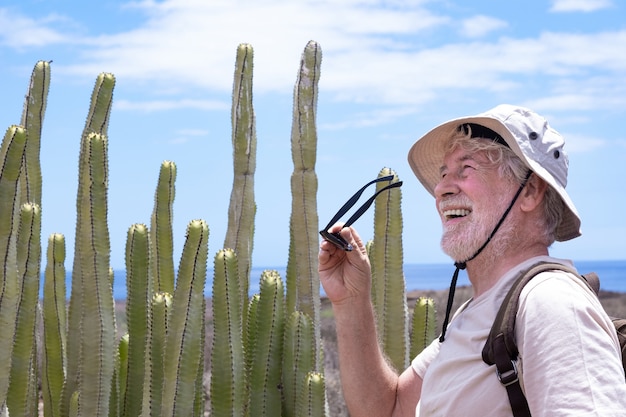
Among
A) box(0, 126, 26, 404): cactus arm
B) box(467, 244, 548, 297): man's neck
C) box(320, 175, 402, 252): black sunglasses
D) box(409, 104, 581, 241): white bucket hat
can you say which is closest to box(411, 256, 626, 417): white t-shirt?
box(467, 244, 548, 297): man's neck

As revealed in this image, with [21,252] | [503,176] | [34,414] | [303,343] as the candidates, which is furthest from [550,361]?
[34,414]

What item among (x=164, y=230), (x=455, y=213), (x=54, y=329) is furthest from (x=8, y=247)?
(x=455, y=213)

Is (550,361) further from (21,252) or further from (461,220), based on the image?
(21,252)

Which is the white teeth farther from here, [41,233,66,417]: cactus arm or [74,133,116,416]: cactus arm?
[41,233,66,417]: cactus arm

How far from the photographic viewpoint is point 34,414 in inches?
199

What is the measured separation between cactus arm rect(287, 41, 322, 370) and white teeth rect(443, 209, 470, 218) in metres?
2.03

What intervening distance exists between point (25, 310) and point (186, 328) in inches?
33.8

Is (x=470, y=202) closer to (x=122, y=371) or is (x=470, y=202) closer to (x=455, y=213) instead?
(x=455, y=213)

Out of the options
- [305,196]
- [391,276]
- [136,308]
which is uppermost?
[305,196]

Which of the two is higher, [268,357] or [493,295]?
[493,295]

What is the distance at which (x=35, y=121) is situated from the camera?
5.05 metres

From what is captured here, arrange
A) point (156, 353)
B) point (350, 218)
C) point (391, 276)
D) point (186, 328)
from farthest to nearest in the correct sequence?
point (391, 276) → point (156, 353) → point (186, 328) → point (350, 218)

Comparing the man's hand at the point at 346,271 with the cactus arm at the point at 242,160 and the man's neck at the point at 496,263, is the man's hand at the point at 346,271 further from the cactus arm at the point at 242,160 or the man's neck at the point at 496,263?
the cactus arm at the point at 242,160

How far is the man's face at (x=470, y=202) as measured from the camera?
2.61 m
